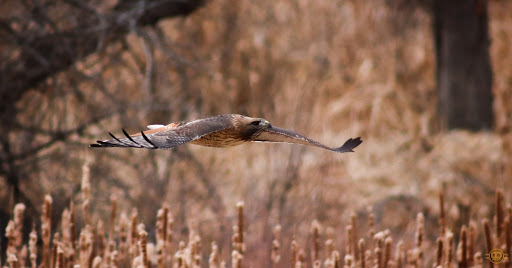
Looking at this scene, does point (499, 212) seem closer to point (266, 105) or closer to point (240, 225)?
point (240, 225)

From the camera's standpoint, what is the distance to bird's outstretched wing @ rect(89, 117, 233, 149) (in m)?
1.03

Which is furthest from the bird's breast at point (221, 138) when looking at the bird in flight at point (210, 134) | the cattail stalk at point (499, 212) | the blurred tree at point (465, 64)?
the blurred tree at point (465, 64)

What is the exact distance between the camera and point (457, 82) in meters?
4.84

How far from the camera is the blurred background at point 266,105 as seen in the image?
318 centimetres

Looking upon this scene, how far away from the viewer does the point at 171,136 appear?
1136 millimetres

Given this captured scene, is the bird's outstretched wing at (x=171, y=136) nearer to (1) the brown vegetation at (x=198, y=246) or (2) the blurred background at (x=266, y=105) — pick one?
(1) the brown vegetation at (x=198, y=246)

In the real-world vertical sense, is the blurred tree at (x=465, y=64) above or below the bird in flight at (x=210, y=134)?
above

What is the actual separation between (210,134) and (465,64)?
12.8 feet

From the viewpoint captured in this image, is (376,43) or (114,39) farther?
(376,43)

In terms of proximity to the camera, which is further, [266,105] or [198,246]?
[266,105]

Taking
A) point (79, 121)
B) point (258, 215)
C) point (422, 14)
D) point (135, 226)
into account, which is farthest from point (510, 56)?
point (135, 226)

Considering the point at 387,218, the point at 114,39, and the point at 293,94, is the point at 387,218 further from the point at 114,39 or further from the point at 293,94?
the point at 114,39

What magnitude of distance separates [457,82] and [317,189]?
6.74ft

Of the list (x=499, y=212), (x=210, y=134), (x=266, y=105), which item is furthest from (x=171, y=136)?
(x=266, y=105)
